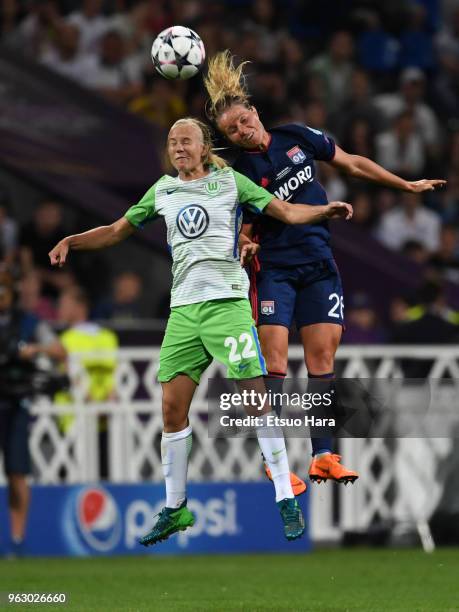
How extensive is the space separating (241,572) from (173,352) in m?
4.08

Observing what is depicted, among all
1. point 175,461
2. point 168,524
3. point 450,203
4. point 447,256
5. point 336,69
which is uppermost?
point 336,69

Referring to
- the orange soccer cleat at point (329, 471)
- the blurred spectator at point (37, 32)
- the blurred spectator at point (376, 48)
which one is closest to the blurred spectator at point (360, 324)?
the blurred spectator at point (37, 32)

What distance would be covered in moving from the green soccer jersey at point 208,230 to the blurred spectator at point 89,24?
8.95 meters

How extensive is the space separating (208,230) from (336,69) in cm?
1093

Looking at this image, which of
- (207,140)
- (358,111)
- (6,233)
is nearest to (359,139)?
(358,111)

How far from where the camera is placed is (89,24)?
18562mm

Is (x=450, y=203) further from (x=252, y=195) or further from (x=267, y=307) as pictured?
(x=252, y=195)

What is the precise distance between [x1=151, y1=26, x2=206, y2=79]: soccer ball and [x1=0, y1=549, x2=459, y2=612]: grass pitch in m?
3.40

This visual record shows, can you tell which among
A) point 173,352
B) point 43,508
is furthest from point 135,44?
point 173,352

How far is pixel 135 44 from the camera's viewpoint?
1869 centimetres

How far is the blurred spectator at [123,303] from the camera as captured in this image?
16.0m

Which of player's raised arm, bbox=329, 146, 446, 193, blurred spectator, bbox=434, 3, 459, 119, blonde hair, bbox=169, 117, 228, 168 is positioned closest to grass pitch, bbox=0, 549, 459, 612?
player's raised arm, bbox=329, 146, 446, 193

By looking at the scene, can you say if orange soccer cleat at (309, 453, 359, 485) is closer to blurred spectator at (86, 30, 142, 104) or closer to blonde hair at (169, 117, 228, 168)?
blonde hair at (169, 117, 228, 168)

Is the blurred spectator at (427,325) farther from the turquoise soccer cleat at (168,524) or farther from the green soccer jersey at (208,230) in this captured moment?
the turquoise soccer cleat at (168,524)
